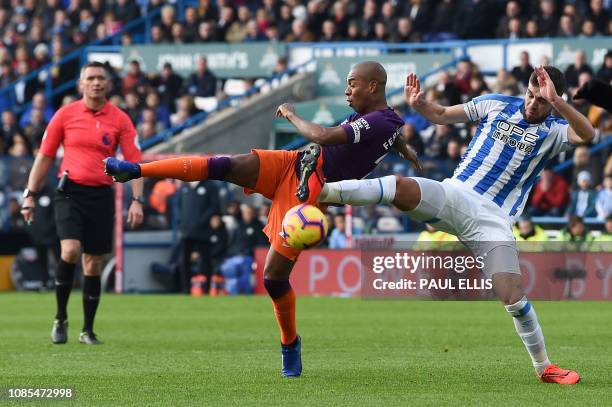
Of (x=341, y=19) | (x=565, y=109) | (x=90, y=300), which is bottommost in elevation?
(x=90, y=300)

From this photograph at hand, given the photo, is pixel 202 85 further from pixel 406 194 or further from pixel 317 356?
pixel 406 194

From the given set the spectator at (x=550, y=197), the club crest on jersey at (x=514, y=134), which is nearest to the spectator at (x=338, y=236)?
the spectator at (x=550, y=197)

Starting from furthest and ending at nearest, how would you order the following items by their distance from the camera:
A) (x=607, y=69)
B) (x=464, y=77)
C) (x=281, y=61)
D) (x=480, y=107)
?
(x=281, y=61), (x=464, y=77), (x=607, y=69), (x=480, y=107)

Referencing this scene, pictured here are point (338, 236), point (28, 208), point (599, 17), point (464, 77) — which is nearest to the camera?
point (28, 208)

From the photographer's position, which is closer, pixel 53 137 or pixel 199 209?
pixel 53 137

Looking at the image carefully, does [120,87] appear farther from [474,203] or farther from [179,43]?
[474,203]

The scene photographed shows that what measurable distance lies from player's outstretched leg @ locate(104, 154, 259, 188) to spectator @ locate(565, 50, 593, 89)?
580 inches

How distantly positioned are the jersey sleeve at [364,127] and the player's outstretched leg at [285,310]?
3.13ft

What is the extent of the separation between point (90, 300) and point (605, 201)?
35.7ft

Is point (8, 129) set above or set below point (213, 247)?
above

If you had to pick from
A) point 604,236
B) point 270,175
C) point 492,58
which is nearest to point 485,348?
point 270,175

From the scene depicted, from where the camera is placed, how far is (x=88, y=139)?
1146cm

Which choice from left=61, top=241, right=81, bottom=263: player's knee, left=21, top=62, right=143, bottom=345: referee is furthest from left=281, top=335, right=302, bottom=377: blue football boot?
left=61, top=241, right=81, bottom=263: player's knee

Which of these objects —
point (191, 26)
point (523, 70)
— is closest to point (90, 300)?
point (523, 70)
